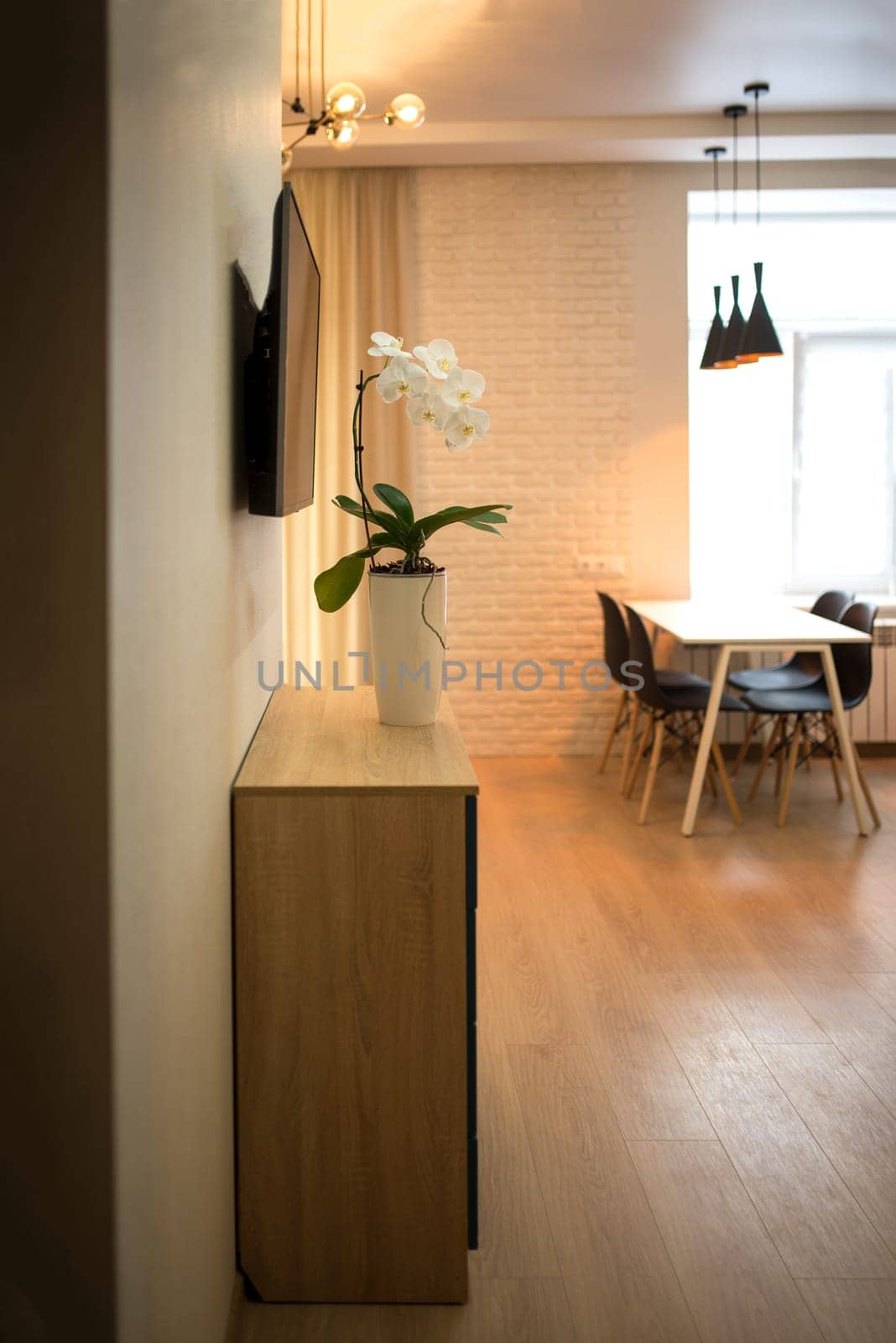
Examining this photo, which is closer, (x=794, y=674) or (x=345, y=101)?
(x=345, y=101)

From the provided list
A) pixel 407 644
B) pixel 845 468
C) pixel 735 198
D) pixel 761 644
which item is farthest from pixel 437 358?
pixel 845 468

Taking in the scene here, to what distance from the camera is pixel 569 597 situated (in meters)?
6.28

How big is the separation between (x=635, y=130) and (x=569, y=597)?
87.0 inches

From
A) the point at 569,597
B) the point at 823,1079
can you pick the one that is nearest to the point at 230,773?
the point at 823,1079

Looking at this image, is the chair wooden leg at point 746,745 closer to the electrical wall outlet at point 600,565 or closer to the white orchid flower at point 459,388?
the electrical wall outlet at point 600,565

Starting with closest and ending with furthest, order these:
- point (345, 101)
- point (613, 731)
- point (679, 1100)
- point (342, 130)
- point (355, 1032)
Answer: point (355, 1032)
point (679, 1100)
point (345, 101)
point (342, 130)
point (613, 731)

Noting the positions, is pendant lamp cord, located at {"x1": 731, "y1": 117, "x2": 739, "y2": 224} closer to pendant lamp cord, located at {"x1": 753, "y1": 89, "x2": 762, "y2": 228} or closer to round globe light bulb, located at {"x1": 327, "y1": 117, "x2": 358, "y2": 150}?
pendant lamp cord, located at {"x1": 753, "y1": 89, "x2": 762, "y2": 228}

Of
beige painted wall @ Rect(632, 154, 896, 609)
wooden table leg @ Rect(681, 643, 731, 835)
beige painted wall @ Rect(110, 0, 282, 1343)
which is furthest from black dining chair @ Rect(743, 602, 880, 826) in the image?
beige painted wall @ Rect(110, 0, 282, 1343)

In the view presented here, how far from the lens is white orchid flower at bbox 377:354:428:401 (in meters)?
2.34

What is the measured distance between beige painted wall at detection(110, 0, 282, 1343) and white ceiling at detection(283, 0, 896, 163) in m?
2.57

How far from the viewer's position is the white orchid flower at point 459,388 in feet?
7.68

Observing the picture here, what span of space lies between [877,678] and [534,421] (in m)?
2.17

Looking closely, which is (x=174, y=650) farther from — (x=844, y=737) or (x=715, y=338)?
(x=715, y=338)

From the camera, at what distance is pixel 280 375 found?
201cm
